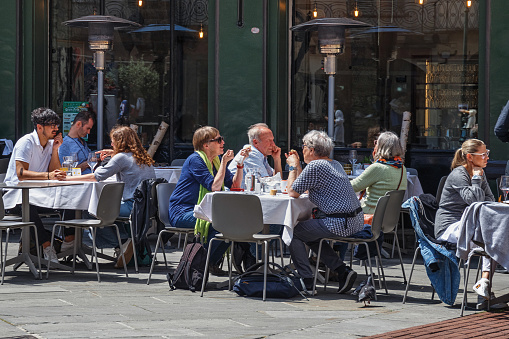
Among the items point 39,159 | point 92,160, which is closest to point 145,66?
point 92,160

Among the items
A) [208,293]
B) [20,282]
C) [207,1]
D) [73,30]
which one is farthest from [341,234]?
[73,30]

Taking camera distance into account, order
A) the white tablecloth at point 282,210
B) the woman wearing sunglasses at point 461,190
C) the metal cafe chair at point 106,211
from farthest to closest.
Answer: the metal cafe chair at point 106,211
the white tablecloth at point 282,210
the woman wearing sunglasses at point 461,190

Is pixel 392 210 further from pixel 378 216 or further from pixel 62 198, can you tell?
pixel 62 198

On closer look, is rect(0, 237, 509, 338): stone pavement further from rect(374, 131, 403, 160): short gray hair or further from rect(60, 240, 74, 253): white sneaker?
rect(374, 131, 403, 160): short gray hair

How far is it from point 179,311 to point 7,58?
25.9ft

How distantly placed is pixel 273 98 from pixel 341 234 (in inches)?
204

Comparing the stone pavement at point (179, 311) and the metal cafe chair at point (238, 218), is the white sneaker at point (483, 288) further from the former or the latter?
the metal cafe chair at point (238, 218)

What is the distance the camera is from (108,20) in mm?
11906

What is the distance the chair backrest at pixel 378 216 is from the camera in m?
7.84

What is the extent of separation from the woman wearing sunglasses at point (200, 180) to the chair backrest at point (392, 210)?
1.44 metres

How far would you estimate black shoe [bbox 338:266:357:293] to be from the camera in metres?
7.84

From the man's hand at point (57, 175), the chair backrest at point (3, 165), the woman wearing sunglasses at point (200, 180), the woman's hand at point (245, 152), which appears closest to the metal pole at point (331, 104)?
the woman's hand at point (245, 152)

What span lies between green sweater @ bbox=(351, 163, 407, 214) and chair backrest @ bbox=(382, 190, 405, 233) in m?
0.69

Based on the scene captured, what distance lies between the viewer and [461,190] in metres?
7.50
